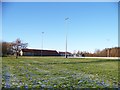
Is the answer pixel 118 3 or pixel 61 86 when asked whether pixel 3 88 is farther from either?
pixel 118 3

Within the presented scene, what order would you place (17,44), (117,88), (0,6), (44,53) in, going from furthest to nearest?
(44,53), (17,44), (0,6), (117,88)

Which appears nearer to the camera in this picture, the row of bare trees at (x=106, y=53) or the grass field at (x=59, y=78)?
the grass field at (x=59, y=78)

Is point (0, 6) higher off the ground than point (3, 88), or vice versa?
point (0, 6)

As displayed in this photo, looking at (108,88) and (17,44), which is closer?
(108,88)

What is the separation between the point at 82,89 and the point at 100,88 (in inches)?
17.6

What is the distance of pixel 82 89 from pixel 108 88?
0.62 metres

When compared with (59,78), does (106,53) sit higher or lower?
higher

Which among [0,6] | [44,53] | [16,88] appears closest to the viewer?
[16,88]

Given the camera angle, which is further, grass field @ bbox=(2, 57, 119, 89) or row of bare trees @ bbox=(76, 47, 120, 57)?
row of bare trees @ bbox=(76, 47, 120, 57)

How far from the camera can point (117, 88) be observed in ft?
17.4

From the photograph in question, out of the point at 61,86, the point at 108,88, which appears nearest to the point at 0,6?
the point at 61,86

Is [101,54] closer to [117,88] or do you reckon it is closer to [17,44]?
[17,44]

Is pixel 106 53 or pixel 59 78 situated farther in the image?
pixel 106 53

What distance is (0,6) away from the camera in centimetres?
571
